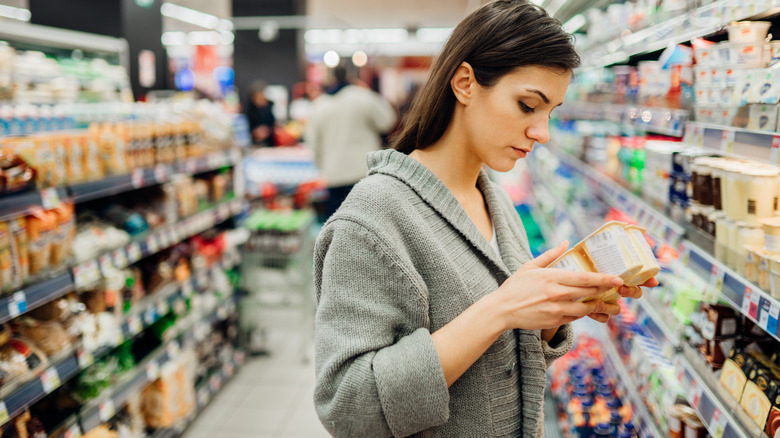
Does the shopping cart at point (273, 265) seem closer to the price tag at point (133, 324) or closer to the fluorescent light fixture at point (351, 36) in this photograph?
the price tag at point (133, 324)

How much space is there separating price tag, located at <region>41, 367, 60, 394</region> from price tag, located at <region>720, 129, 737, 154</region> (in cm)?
236

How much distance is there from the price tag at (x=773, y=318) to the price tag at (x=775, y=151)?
299 millimetres

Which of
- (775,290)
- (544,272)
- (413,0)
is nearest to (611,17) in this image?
(775,290)

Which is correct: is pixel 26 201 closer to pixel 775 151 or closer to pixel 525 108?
pixel 525 108

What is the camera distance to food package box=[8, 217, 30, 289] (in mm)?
2154

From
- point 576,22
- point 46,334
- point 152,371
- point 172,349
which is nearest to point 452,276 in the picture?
point 46,334

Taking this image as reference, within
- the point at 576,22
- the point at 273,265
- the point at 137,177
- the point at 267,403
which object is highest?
the point at 576,22

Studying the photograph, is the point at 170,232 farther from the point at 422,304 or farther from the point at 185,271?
the point at 422,304

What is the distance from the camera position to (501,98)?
1.20 metres

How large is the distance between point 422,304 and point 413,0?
14.0 m

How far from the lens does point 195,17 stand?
47.7ft

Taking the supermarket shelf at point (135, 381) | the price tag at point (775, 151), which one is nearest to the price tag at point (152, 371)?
the supermarket shelf at point (135, 381)

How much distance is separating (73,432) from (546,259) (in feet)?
7.33

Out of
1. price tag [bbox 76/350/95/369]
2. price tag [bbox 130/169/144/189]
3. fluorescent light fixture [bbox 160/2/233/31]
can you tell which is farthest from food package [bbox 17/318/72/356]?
fluorescent light fixture [bbox 160/2/233/31]
